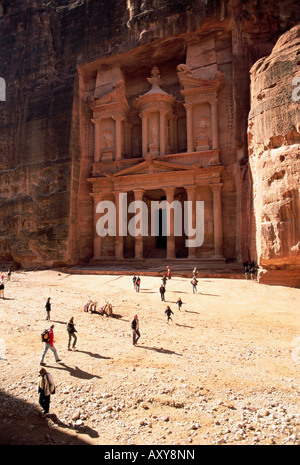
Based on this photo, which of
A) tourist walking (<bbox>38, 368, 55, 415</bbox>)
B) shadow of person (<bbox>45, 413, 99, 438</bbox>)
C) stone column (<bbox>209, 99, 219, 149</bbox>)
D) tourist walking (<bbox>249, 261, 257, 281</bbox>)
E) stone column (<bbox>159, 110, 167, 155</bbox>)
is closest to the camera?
shadow of person (<bbox>45, 413, 99, 438</bbox>)

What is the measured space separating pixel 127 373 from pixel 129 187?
21699 mm

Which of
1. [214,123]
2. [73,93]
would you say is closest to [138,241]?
[214,123]

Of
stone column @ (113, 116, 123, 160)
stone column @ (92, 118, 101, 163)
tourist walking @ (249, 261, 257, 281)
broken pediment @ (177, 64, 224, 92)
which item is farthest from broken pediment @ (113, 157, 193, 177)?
tourist walking @ (249, 261, 257, 281)

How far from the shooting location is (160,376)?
6305mm

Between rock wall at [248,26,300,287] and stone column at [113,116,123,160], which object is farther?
stone column at [113,116,123,160]

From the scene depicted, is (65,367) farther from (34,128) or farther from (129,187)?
(34,128)

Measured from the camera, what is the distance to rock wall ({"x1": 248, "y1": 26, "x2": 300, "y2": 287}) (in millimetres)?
14938

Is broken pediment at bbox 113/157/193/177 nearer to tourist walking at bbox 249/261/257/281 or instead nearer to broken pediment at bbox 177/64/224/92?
broken pediment at bbox 177/64/224/92

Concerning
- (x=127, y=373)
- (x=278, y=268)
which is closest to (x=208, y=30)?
(x=278, y=268)

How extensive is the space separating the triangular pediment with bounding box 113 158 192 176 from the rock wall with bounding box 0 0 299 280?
13.6 feet

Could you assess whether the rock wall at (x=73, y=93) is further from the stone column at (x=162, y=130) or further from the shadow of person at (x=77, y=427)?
the shadow of person at (x=77, y=427)

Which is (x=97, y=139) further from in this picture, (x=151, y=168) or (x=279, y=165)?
(x=279, y=165)

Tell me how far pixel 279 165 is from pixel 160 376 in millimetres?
13292

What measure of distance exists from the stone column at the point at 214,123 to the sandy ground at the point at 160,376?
55.5 ft
